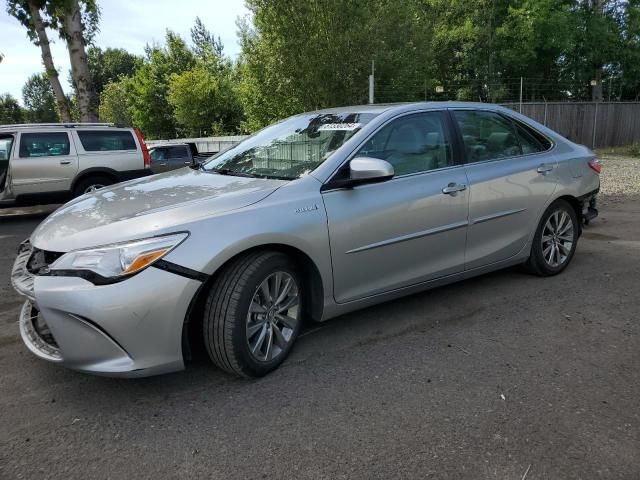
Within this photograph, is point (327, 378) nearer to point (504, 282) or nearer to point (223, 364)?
point (223, 364)

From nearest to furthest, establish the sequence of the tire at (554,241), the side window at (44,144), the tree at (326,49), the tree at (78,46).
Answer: the tire at (554,241)
the side window at (44,144)
the tree at (78,46)
the tree at (326,49)

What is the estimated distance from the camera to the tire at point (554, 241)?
485cm

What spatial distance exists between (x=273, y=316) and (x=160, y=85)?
43.2 meters

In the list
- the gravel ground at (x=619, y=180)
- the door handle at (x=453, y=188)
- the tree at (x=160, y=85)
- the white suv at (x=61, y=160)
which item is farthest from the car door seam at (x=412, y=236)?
the tree at (x=160, y=85)

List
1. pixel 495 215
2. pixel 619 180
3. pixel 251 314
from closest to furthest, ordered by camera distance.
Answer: pixel 251 314
pixel 495 215
pixel 619 180

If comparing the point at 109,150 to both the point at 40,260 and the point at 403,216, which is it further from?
the point at 403,216

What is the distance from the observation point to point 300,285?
3426 millimetres

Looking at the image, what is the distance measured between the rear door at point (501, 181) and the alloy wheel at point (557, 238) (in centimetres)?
27

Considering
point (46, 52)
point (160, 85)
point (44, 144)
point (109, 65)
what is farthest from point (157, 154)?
point (109, 65)

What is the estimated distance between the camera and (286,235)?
3174 millimetres

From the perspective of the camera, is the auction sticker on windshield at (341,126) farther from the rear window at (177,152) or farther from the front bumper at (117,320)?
the rear window at (177,152)

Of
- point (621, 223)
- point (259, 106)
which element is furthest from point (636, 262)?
point (259, 106)

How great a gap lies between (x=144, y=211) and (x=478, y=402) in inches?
84.7

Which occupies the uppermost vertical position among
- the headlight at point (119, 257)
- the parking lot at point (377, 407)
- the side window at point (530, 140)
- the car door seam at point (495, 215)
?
the side window at point (530, 140)
